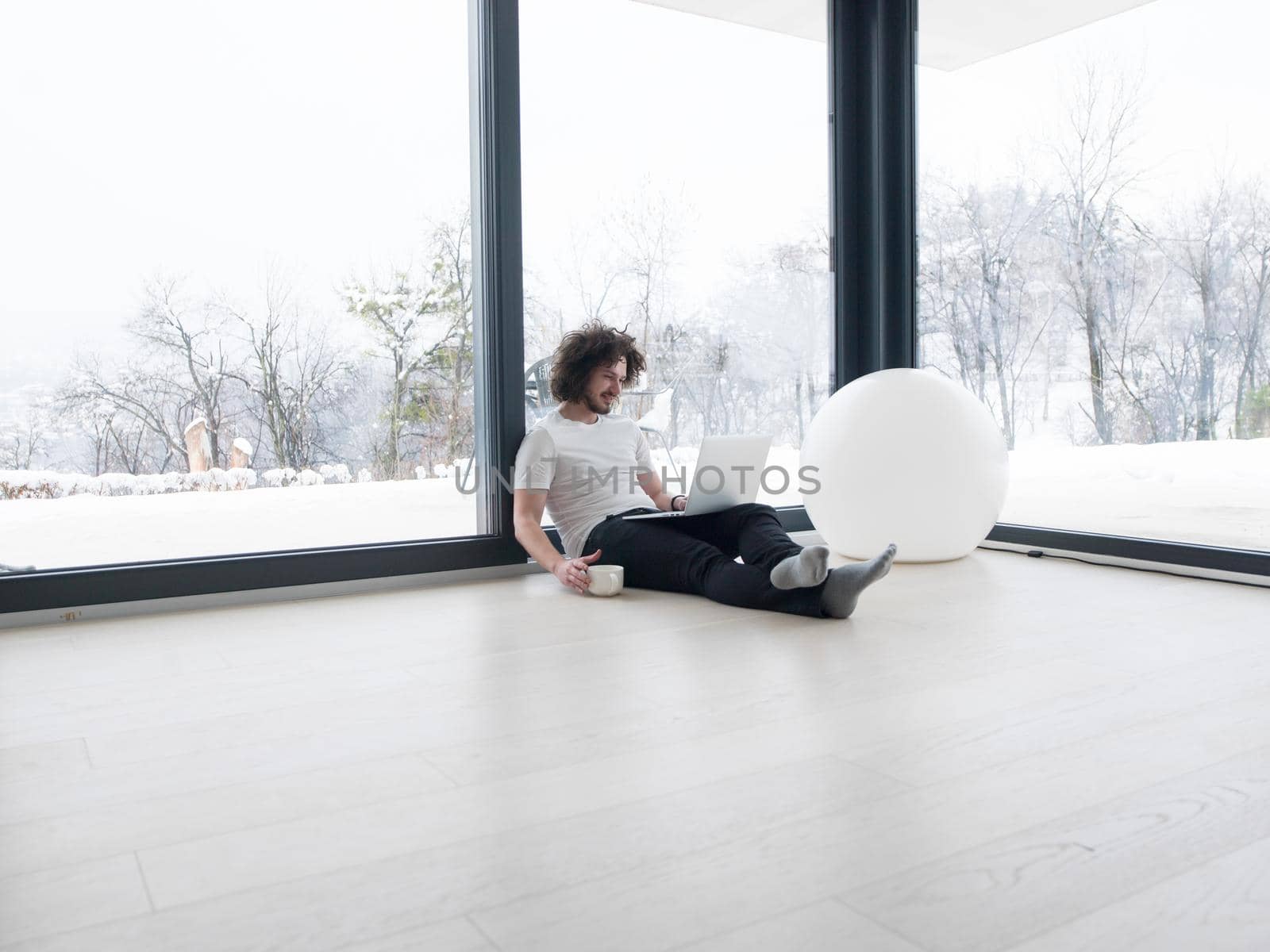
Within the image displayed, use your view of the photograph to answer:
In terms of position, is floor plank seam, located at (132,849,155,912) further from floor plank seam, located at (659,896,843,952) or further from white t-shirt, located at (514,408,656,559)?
white t-shirt, located at (514,408,656,559)

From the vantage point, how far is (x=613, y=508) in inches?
133

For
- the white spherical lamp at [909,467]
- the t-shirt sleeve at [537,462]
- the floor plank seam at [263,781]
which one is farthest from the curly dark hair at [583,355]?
the floor plank seam at [263,781]

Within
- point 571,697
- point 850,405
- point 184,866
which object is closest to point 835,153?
point 850,405

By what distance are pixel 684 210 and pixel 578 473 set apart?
125 cm

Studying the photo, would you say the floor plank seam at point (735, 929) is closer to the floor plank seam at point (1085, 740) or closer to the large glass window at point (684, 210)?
the floor plank seam at point (1085, 740)

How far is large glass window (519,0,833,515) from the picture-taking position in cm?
369

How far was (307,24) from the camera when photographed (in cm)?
329

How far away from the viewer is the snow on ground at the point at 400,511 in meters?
3.00

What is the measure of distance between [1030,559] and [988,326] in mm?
937

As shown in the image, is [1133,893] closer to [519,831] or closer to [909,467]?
[519,831]

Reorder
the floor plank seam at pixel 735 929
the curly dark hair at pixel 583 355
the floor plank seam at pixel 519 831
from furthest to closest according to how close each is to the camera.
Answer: the curly dark hair at pixel 583 355, the floor plank seam at pixel 519 831, the floor plank seam at pixel 735 929

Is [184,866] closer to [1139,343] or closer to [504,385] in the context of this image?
[504,385]

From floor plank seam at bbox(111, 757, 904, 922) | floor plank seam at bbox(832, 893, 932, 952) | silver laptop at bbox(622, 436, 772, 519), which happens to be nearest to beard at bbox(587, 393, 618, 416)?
silver laptop at bbox(622, 436, 772, 519)

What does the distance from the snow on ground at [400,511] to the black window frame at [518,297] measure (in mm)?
60
